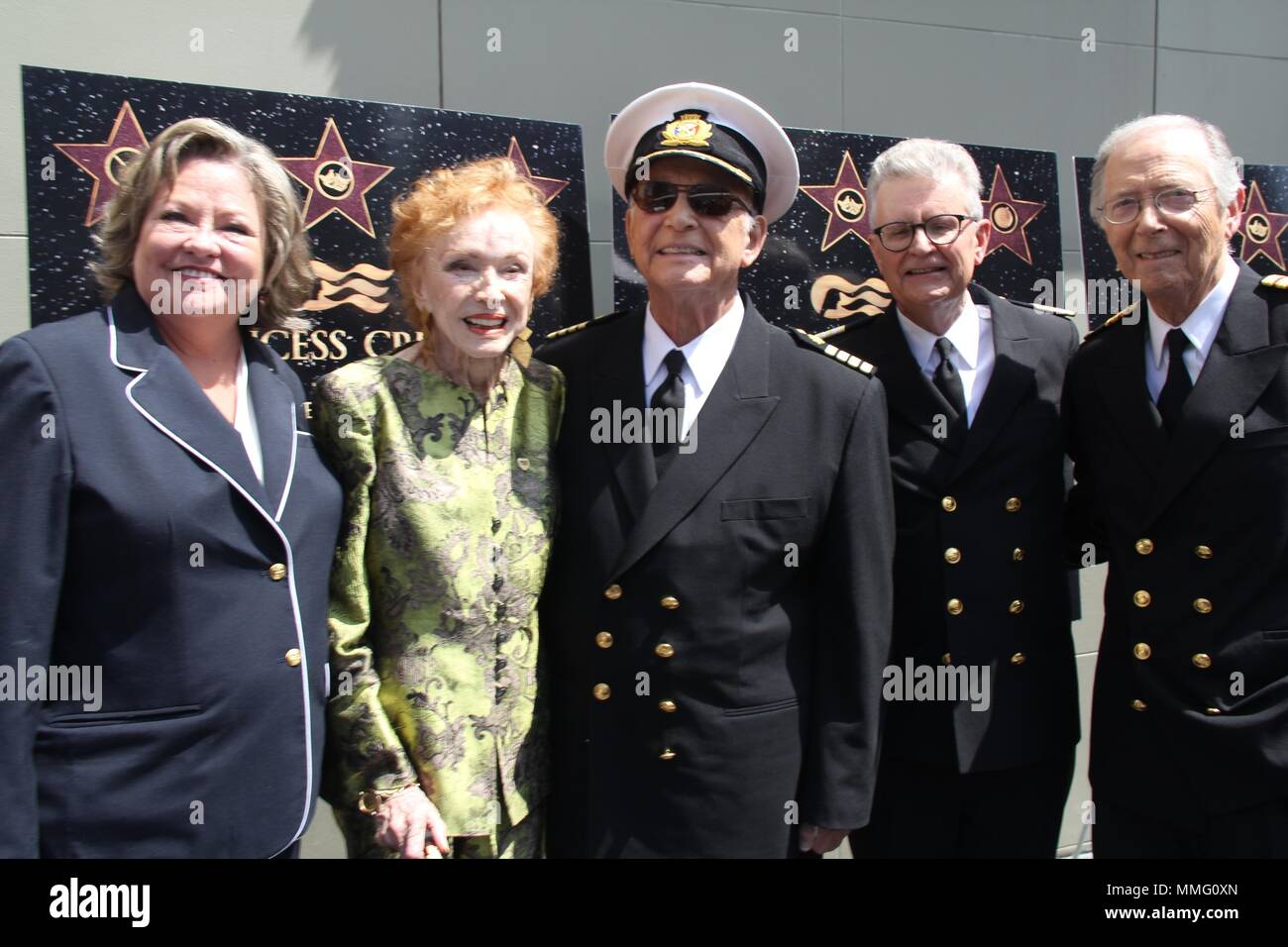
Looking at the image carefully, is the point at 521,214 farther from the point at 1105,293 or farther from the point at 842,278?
the point at 1105,293

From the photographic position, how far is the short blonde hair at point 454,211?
7.30ft

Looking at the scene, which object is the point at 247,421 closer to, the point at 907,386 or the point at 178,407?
the point at 178,407

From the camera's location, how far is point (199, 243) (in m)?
2.01

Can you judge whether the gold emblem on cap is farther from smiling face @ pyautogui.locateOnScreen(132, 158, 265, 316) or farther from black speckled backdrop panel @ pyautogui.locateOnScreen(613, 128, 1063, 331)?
smiling face @ pyautogui.locateOnScreen(132, 158, 265, 316)

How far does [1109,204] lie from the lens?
2543 millimetres

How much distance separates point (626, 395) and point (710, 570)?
0.46m

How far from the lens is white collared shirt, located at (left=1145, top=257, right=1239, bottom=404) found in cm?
242

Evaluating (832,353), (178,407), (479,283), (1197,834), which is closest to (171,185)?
(178,407)

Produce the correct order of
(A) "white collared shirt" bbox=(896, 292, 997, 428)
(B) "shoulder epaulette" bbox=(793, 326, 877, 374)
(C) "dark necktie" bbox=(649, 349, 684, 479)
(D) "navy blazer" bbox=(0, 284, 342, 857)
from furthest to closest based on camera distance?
(A) "white collared shirt" bbox=(896, 292, 997, 428) < (B) "shoulder epaulette" bbox=(793, 326, 877, 374) < (C) "dark necktie" bbox=(649, 349, 684, 479) < (D) "navy blazer" bbox=(0, 284, 342, 857)

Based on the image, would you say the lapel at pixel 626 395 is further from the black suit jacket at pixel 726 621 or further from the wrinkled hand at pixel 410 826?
the wrinkled hand at pixel 410 826

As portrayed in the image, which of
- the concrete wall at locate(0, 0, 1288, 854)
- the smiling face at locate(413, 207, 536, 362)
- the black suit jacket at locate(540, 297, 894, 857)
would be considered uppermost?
the concrete wall at locate(0, 0, 1288, 854)

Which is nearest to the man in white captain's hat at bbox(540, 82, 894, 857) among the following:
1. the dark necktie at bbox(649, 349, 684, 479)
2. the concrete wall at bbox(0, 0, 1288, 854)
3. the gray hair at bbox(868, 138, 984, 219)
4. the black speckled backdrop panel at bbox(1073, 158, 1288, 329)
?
the dark necktie at bbox(649, 349, 684, 479)

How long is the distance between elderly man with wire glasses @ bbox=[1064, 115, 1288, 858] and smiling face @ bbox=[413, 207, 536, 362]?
1.50 m

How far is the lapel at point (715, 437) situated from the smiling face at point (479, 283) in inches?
13.6
